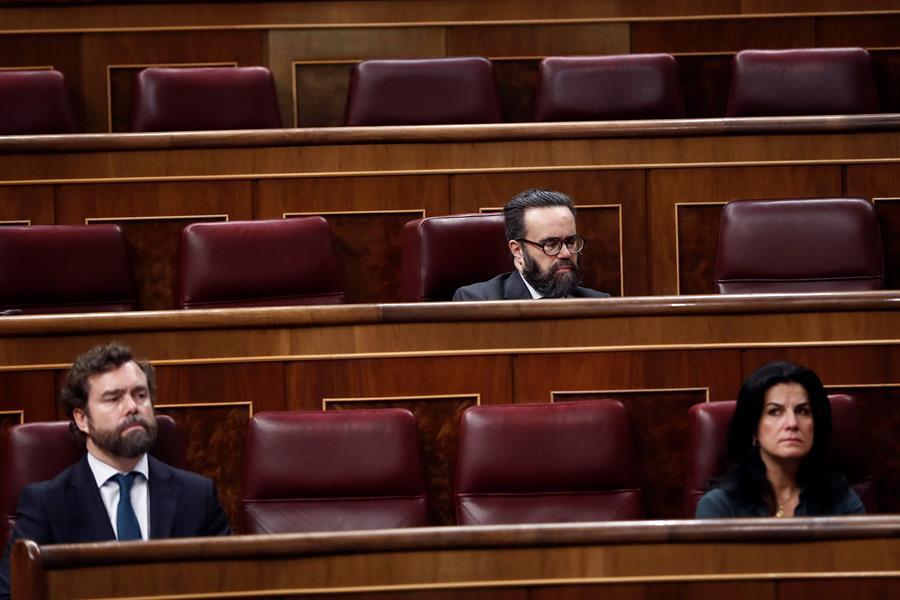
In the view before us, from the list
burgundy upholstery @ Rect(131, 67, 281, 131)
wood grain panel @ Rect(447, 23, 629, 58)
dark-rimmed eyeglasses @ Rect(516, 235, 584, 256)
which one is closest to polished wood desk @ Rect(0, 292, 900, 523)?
dark-rimmed eyeglasses @ Rect(516, 235, 584, 256)

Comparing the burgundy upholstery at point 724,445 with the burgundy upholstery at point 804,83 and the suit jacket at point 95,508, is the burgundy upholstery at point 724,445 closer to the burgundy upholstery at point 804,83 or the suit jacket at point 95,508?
the suit jacket at point 95,508

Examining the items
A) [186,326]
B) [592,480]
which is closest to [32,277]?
[186,326]

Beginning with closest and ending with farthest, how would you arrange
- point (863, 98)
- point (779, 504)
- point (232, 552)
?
point (232, 552) < point (779, 504) < point (863, 98)

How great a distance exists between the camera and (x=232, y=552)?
0.56 m

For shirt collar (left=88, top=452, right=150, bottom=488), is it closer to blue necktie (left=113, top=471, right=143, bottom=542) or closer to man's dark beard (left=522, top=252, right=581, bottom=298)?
blue necktie (left=113, top=471, right=143, bottom=542)

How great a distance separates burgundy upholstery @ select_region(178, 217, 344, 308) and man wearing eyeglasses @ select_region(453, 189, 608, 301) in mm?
116

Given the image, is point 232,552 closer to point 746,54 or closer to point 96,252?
point 96,252

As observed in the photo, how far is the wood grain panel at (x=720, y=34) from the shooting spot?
1.26 metres

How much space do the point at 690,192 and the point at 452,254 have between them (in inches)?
8.0

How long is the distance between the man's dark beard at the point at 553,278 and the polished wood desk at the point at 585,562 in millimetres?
344

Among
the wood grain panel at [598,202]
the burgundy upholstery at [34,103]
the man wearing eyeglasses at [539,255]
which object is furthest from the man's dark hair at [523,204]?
the burgundy upholstery at [34,103]

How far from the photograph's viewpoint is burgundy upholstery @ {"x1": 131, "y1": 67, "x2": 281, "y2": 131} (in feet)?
3.80

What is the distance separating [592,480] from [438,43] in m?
0.61

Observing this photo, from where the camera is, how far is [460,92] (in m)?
1.18
